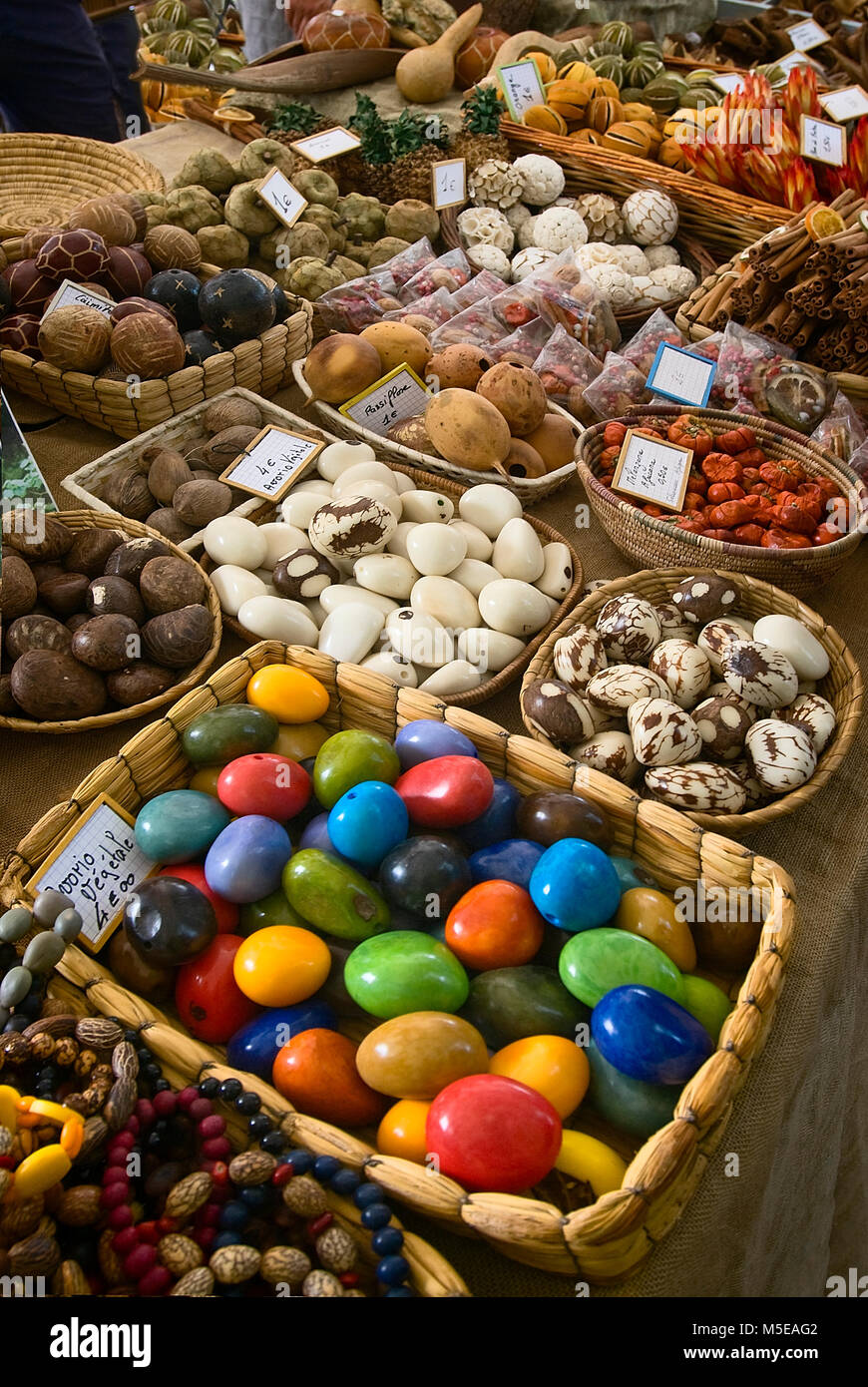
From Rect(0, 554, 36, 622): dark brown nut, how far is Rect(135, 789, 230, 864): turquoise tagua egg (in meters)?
0.53

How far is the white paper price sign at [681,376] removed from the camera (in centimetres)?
238

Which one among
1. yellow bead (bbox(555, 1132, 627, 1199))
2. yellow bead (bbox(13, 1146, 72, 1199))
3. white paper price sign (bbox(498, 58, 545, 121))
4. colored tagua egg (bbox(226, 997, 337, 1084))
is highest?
white paper price sign (bbox(498, 58, 545, 121))

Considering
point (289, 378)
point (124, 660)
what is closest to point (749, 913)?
point (124, 660)

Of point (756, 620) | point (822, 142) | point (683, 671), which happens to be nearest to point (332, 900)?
point (683, 671)

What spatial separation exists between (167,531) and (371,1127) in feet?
4.11

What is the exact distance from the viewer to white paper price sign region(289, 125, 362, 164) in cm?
310

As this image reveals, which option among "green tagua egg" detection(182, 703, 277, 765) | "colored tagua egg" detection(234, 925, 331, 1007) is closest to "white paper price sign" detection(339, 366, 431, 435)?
"green tagua egg" detection(182, 703, 277, 765)

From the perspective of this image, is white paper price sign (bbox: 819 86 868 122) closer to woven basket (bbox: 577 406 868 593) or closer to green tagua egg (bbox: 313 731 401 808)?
woven basket (bbox: 577 406 868 593)

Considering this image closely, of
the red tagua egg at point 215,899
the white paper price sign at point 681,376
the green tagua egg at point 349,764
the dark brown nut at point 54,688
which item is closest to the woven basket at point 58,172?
the white paper price sign at point 681,376

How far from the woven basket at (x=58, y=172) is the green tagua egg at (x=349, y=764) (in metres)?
2.33

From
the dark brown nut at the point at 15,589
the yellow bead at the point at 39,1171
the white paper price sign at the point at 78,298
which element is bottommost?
the yellow bead at the point at 39,1171

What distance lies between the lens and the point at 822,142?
288 cm

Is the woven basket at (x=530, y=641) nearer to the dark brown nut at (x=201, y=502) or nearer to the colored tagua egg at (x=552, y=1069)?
the dark brown nut at (x=201, y=502)

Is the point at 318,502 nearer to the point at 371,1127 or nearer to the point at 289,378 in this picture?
the point at 289,378
